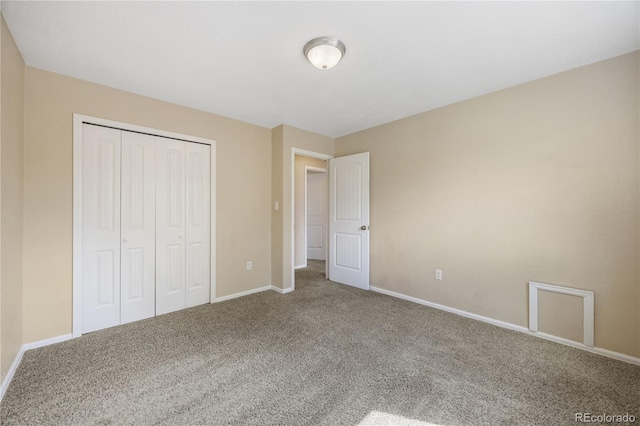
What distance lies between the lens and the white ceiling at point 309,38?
1616 millimetres

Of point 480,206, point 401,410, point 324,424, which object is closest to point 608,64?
point 480,206

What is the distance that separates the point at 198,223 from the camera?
127 inches

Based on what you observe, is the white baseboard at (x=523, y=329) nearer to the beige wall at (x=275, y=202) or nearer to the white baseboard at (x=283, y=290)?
the white baseboard at (x=283, y=290)

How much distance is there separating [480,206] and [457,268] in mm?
748

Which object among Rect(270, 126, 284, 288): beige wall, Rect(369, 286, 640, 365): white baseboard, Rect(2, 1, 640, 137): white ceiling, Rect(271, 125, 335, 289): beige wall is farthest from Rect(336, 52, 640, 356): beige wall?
Rect(270, 126, 284, 288): beige wall

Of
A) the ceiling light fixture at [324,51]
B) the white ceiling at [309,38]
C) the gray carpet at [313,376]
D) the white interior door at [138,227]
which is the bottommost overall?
the gray carpet at [313,376]

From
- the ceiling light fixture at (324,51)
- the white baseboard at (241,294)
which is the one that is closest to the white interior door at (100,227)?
the white baseboard at (241,294)

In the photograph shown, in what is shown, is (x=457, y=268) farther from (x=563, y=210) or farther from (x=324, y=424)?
(x=324, y=424)

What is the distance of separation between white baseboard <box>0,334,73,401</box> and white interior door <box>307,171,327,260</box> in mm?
4397

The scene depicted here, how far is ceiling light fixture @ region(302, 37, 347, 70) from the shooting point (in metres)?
1.87

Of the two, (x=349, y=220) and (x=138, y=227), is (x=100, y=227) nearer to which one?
(x=138, y=227)

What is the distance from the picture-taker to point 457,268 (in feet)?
9.70

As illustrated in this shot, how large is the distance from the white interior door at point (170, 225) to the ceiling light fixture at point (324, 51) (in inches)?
77.2

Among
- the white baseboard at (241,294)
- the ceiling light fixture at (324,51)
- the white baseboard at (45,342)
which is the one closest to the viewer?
the ceiling light fixture at (324,51)
